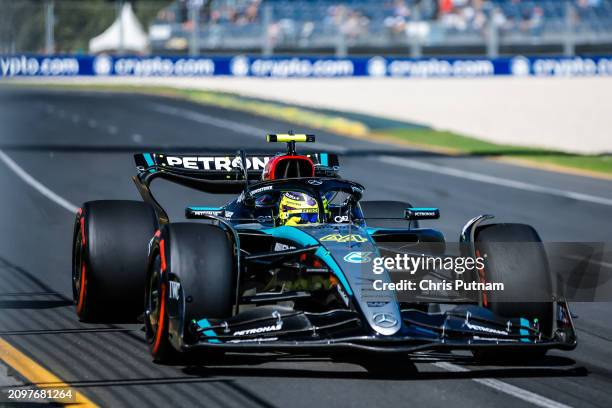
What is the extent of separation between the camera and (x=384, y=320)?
27.8 feet

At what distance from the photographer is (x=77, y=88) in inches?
2260

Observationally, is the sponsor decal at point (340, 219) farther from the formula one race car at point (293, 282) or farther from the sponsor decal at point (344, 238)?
the sponsor decal at point (344, 238)

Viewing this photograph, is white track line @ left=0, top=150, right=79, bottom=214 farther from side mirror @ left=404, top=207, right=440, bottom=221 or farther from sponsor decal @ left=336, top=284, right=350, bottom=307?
sponsor decal @ left=336, top=284, right=350, bottom=307

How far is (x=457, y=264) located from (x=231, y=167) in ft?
13.3

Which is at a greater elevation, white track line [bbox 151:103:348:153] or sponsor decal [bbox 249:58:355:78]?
sponsor decal [bbox 249:58:355:78]

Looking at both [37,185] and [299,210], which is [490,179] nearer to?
[37,185]

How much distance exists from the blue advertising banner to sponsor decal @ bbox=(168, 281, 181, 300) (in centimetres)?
2904

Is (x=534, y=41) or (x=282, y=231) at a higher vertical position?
(x=534, y=41)

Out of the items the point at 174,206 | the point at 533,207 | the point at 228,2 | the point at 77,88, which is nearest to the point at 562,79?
the point at 533,207

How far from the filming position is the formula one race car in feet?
28.1

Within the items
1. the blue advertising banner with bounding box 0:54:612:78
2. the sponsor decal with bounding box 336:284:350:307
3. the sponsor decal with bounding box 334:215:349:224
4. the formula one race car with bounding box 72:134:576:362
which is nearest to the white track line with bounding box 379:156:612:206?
the blue advertising banner with bounding box 0:54:612:78

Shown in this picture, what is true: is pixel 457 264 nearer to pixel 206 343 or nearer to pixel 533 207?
pixel 206 343

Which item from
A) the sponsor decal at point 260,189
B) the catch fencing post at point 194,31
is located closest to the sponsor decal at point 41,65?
the catch fencing post at point 194,31

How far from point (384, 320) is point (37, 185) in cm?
1550
